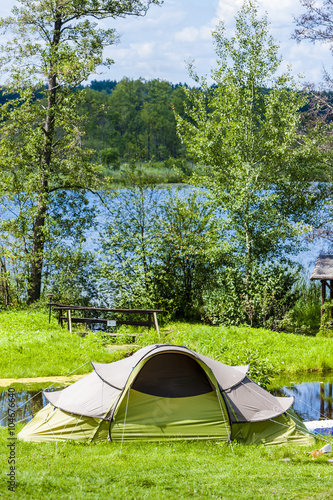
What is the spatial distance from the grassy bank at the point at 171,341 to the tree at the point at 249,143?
3.55 metres

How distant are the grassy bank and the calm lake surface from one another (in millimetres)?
864

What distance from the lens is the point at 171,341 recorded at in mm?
15820

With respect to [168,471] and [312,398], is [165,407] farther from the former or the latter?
[312,398]

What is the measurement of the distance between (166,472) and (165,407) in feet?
6.33

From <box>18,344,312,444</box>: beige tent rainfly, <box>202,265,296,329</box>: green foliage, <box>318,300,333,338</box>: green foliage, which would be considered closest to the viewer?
<box>18,344,312,444</box>: beige tent rainfly

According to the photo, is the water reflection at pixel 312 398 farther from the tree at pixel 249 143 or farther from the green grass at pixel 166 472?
the tree at pixel 249 143

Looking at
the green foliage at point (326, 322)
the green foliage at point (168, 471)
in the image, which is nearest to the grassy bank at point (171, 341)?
the green foliage at point (326, 322)

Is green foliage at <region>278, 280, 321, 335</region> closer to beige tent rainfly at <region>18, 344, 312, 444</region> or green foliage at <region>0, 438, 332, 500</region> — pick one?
beige tent rainfly at <region>18, 344, 312, 444</region>

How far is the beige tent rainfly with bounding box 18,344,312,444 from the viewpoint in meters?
8.57

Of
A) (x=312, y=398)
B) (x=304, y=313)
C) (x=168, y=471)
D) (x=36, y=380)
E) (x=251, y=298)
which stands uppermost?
(x=168, y=471)

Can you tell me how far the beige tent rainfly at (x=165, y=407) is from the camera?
8570 millimetres

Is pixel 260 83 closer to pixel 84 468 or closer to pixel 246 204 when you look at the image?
pixel 246 204

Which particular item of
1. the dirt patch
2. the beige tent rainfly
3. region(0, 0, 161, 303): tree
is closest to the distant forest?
region(0, 0, 161, 303): tree

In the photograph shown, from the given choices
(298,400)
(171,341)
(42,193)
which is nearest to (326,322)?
(171,341)
